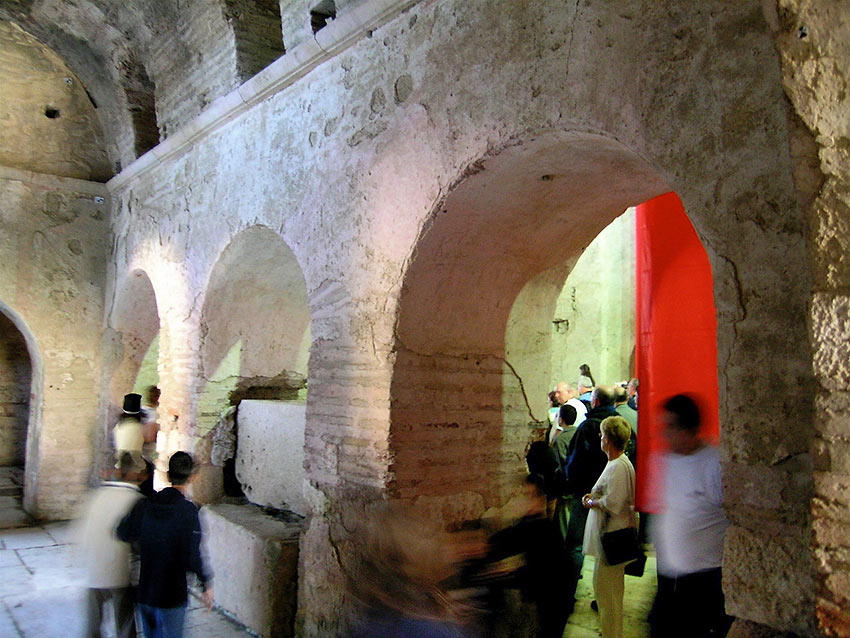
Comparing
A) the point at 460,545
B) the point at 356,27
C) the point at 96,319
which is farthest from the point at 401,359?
the point at 96,319

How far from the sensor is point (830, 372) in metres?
1.54

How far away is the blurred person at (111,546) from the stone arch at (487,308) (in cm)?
123

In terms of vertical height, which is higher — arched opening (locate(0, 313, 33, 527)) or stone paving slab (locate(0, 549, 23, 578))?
arched opening (locate(0, 313, 33, 527))

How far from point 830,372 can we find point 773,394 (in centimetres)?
41

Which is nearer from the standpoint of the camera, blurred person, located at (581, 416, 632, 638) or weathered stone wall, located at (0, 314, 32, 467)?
blurred person, located at (581, 416, 632, 638)

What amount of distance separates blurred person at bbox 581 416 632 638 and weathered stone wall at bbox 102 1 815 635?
0.67 metres

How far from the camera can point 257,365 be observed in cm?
560

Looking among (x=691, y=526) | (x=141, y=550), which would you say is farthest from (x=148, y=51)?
(x=691, y=526)

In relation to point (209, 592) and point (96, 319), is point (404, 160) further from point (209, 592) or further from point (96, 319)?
point (96, 319)

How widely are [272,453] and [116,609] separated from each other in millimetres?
1896

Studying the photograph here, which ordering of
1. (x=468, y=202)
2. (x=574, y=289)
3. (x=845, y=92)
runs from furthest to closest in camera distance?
(x=574, y=289) < (x=468, y=202) < (x=845, y=92)

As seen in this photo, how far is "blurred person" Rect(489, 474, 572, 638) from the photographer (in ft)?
11.5

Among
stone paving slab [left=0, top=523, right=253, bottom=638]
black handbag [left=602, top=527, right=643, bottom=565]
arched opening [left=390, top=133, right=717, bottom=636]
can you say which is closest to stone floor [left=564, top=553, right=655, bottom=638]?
black handbag [left=602, top=527, right=643, bottom=565]

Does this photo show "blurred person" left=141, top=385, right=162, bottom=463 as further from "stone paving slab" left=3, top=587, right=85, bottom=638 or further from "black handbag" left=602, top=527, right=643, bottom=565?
"black handbag" left=602, top=527, right=643, bottom=565
